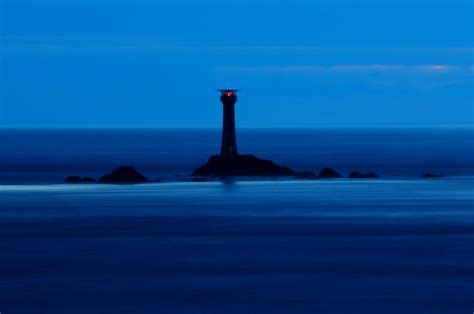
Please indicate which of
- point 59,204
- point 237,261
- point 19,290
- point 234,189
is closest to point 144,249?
point 237,261

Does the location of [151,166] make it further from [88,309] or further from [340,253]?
[88,309]

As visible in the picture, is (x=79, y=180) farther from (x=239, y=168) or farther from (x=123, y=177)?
(x=239, y=168)

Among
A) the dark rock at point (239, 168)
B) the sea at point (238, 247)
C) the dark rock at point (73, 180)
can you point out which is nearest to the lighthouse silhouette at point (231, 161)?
the dark rock at point (239, 168)

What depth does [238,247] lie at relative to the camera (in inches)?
1137

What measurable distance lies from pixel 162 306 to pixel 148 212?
18178 mm

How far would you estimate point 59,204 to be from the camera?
40.4 metres

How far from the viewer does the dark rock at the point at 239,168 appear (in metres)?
52.0

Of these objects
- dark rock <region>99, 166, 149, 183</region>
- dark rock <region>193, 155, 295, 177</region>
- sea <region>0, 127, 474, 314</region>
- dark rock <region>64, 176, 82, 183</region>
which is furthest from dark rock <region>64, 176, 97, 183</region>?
dark rock <region>193, 155, 295, 177</region>
